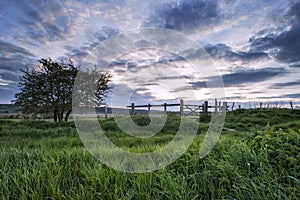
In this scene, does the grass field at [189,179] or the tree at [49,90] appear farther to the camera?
the tree at [49,90]

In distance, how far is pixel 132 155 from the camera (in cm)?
448

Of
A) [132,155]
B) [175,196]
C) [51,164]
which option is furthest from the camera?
[132,155]

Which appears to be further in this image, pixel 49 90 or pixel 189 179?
pixel 49 90

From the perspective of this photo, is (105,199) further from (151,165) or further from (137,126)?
Answer: (137,126)

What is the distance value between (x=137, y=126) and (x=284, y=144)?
417 inches

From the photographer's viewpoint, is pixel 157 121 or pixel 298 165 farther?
pixel 157 121

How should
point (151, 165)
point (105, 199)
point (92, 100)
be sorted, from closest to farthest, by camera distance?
point (105, 199)
point (151, 165)
point (92, 100)

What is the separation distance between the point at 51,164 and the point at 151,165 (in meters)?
1.90

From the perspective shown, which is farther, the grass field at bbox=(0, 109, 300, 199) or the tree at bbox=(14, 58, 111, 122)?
the tree at bbox=(14, 58, 111, 122)

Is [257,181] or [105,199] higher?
[257,181]

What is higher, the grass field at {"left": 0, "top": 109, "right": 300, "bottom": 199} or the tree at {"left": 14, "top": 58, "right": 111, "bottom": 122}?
the tree at {"left": 14, "top": 58, "right": 111, "bottom": 122}

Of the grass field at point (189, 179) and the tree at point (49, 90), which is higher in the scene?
the tree at point (49, 90)

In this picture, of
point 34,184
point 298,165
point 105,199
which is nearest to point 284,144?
point 298,165

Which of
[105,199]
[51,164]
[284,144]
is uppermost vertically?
[284,144]
